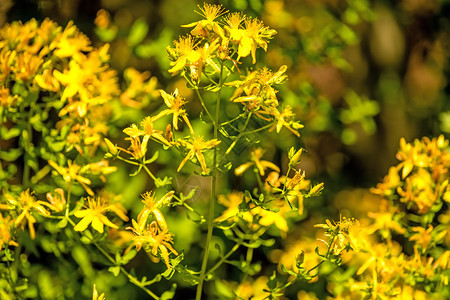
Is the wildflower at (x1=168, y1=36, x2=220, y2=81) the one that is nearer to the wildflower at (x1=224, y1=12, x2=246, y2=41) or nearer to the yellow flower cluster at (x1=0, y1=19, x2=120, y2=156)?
the wildflower at (x1=224, y1=12, x2=246, y2=41)

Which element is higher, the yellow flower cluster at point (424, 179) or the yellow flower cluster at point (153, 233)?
the yellow flower cluster at point (424, 179)

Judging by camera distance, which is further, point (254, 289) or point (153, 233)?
point (254, 289)

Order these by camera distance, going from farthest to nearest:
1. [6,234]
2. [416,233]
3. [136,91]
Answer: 1. [136,91]
2. [416,233]
3. [6,234]

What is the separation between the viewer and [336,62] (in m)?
1.50

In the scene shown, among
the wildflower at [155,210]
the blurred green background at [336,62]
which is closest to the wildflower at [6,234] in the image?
the wildflower at [155,210]

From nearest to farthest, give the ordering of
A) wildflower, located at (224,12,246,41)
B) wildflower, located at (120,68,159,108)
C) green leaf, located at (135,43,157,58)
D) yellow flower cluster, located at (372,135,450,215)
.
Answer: wildflower, located at (224,12,246,41) < yellow flower cluster, located at (372,135,450,215) < wildflower, located at (120,68,159,108) < green leaf, located at (135,43,157,58)

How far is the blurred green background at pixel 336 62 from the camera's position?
4.70 feet

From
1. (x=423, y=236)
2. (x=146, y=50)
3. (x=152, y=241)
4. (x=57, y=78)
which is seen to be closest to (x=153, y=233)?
(x=152, y=241)

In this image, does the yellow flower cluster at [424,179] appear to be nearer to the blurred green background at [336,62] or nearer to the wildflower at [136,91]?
the blurred green background at [336,62]

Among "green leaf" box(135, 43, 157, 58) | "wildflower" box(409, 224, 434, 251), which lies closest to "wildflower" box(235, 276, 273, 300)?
"wildflower" box(409, 224, 434, 251)

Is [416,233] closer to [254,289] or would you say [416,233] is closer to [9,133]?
[254,289]

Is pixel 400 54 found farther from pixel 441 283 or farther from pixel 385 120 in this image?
pixel 441 283

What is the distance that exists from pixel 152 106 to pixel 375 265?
0.61 m

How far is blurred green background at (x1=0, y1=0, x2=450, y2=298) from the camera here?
143cm
